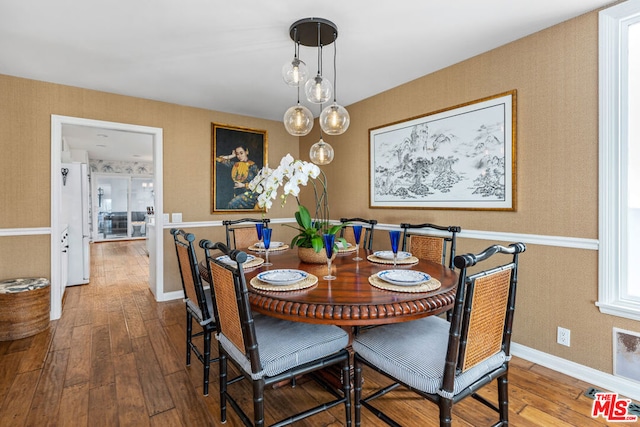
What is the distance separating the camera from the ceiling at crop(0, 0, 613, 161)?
199cm

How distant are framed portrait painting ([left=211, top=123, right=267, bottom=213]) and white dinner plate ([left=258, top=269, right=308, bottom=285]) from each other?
255cm

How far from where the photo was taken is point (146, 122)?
12.2 feet

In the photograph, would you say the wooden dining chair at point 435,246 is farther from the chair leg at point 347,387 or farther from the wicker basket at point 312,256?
the chair leg at point 347,387

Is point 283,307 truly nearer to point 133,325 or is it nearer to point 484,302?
point 484,302

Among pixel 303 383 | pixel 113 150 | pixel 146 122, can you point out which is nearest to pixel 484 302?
pixel 303 383

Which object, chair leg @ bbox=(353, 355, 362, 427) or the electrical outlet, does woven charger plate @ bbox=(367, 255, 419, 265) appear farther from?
the electrical outlet

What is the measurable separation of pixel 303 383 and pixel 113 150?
7.74m

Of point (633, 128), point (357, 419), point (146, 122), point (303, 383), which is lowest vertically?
point (303, 383)

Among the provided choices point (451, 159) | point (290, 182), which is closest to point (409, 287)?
point (290, 182)

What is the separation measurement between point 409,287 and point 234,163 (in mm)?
3438

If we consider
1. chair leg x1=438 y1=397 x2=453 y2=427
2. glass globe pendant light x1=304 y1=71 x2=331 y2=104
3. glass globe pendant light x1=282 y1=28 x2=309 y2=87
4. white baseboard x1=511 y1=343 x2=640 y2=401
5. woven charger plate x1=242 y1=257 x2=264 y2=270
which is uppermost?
glass globe pendant light x1=282 y1=28 x2=309 y2=87

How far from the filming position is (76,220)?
175 inches

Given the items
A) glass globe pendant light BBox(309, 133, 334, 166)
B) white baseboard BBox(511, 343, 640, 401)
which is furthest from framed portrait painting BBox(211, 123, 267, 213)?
white baseboard BBox(511, 343, 640, 401)

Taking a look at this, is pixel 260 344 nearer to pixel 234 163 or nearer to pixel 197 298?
pixel 197 298
